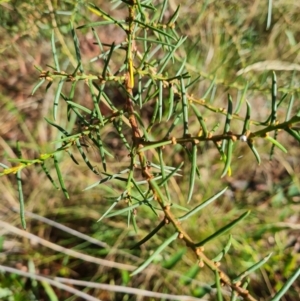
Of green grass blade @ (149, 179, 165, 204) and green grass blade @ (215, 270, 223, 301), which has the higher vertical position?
green grass blade @ (149, 179, 165, 204)

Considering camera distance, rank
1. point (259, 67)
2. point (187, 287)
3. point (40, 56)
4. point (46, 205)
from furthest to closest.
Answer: point (40, 56)
point (46, 205)
point (187, 287)
point (259, 67)

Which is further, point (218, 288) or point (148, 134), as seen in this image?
point (148, 134)

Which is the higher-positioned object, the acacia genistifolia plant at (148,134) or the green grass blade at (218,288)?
the acacia genistifolia plant at (148,134)

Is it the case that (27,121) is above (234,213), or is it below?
above

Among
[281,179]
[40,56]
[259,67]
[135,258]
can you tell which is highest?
[40,56]

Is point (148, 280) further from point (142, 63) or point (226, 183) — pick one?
point (142, 63)

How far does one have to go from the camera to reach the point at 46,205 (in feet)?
5.07

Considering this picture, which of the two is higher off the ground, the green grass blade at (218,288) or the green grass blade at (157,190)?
the green grass blade at (157,190)

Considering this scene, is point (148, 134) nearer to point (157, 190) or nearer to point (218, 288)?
point (157, 190)

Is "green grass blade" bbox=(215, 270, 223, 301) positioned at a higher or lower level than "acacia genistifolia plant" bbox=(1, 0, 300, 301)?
lower

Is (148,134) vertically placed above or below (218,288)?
above

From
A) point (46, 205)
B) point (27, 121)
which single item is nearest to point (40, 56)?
point (27, 121)

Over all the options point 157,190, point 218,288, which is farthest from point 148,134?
point 218,288

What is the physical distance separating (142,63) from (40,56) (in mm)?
1159
